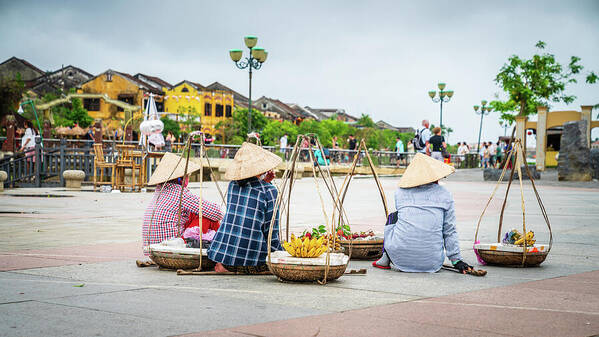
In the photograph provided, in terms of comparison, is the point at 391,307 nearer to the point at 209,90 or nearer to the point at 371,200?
the point at 371,200

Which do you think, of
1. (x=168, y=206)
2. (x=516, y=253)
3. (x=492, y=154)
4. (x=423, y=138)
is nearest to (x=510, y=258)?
(x=516, y=253)

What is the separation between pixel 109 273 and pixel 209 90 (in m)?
73.1

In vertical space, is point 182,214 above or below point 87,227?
above

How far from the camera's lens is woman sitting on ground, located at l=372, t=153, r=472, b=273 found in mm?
6629

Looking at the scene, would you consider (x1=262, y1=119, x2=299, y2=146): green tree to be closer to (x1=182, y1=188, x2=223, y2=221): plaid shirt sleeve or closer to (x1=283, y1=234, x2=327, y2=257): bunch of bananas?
(x1=182, y1=188, x2=223, y2=221): plaid shirt sleeve

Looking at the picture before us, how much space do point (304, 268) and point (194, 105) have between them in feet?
232

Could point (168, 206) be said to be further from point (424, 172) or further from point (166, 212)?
point (424, 172)

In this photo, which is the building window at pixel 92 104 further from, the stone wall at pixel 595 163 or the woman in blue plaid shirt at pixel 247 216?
the woman in blue plaid shirt at pixel 247 216

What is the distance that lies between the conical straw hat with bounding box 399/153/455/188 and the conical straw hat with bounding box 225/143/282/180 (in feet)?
4.85

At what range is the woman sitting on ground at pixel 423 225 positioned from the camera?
6.63 m

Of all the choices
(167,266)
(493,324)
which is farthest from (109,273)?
(493,324)

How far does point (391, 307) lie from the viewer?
15.9ft

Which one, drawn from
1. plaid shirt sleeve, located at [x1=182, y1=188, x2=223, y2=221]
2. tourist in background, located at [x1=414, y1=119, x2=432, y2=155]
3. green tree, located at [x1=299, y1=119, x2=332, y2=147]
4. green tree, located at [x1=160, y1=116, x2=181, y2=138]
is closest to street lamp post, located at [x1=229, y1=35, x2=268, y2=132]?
tourist in background, located at [x1=414, y1=119, x2=432, y2=155]

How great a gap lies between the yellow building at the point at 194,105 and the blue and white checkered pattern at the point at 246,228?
6629cm
